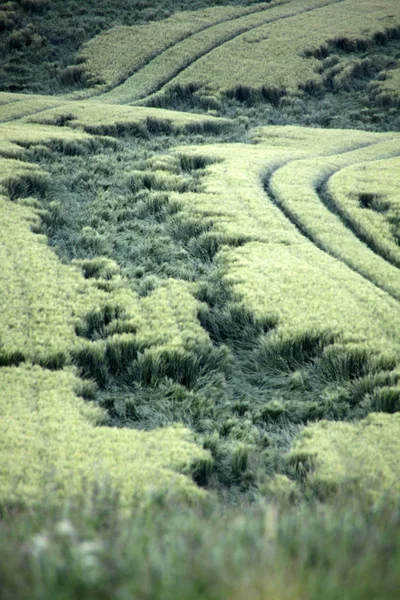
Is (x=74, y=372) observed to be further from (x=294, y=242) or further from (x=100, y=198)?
(x=100, y=198)

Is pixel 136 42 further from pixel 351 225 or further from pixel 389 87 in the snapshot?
pixel 351 225

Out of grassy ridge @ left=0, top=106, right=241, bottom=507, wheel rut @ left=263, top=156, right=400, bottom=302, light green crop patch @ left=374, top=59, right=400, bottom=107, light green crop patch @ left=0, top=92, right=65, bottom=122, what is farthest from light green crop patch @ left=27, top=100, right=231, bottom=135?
light green crop patch @ left=374, top=59, right=400, bottom=107

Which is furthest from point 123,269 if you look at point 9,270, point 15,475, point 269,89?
point 269,89

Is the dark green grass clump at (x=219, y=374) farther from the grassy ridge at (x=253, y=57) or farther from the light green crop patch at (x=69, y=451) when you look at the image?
the grassy ridge at (x=253, y=57)

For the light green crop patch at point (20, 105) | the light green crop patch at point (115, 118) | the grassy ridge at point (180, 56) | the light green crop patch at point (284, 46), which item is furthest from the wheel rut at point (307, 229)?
the grassy ridge at point (180, 56)

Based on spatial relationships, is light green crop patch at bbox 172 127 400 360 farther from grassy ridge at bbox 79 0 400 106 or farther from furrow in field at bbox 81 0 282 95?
furrow in field at bbox 81 0 282 95
